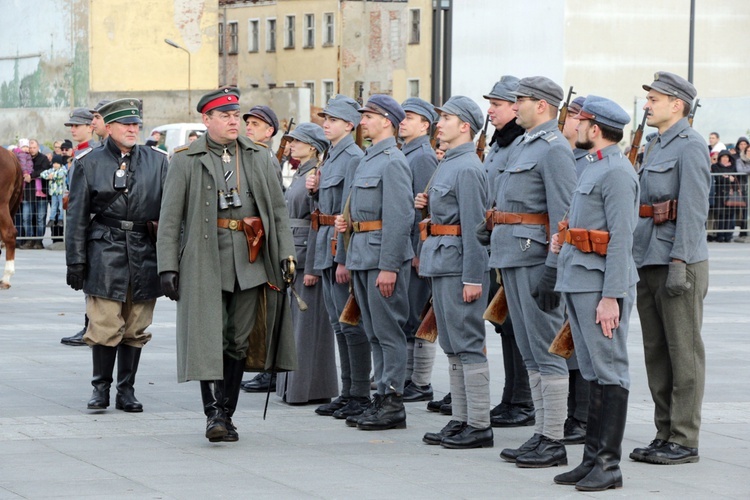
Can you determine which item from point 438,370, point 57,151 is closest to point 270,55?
point 57,151

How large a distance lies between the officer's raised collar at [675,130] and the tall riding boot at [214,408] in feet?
9.41

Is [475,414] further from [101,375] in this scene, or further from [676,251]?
[101,375]

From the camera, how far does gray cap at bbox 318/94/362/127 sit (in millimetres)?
9938

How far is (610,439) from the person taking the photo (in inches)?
290

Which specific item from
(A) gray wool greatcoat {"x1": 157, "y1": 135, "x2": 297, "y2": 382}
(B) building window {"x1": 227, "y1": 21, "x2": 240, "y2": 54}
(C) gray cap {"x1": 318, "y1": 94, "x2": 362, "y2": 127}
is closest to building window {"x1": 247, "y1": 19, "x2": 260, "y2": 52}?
(B) building window {"x1": 227, "y1": 21, "x2": 240, "y2": 54}

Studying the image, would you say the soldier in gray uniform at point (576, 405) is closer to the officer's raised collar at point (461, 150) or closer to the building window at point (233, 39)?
the officer's raised collar at point (461, 150)

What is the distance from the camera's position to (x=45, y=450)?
824 centimetres

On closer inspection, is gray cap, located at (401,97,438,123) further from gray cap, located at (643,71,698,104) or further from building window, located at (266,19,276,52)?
building window, located at (266,19,276,52)

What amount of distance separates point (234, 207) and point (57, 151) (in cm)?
1941

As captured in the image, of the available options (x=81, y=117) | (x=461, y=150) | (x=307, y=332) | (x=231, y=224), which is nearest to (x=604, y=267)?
(x=461, y=150)

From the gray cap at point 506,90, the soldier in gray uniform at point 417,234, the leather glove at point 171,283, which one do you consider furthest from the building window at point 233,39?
the leather glove at point 171,283

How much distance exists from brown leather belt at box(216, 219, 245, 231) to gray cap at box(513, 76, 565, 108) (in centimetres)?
177

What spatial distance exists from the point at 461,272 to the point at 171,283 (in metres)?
1.65

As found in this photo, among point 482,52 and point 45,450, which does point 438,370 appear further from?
point 482,52
